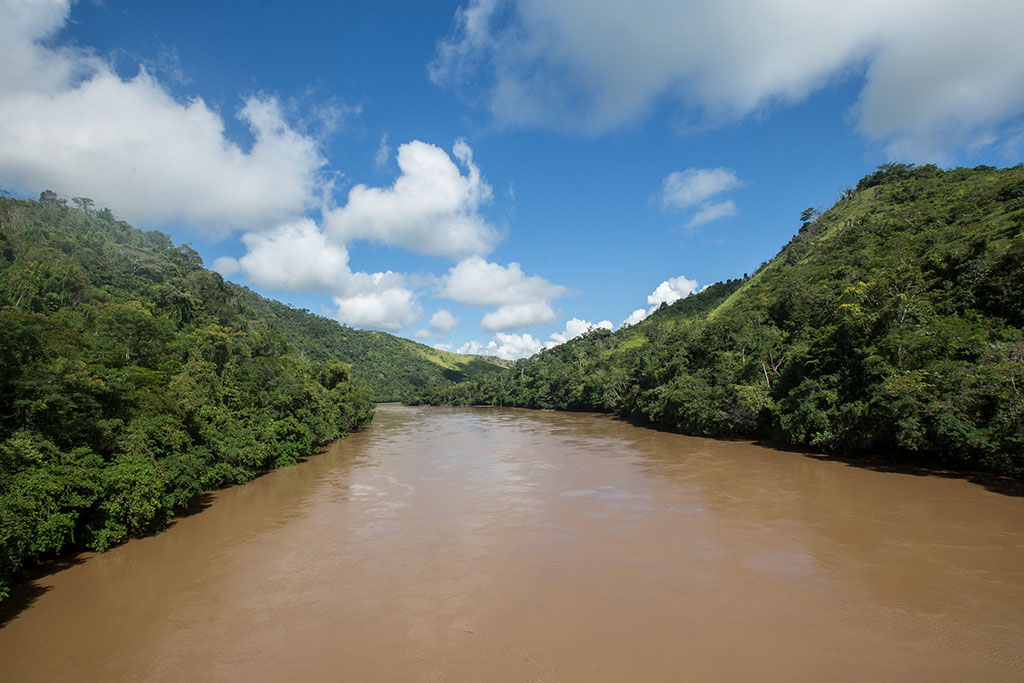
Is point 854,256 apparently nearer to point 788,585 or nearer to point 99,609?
point 788,585

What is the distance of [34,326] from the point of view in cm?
1279

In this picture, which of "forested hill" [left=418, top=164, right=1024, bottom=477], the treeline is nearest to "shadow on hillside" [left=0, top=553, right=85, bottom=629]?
the treeline

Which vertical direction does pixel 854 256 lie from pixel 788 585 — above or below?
above

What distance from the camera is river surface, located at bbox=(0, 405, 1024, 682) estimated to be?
27.1ft

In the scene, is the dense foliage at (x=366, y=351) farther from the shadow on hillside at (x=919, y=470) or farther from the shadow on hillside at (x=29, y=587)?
the shadow on hillside at (x=919, y=470)

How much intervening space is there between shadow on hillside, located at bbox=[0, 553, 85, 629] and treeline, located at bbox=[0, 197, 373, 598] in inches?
14.3

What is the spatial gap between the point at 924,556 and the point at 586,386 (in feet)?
193

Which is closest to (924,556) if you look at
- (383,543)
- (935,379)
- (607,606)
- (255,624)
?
(607,606)

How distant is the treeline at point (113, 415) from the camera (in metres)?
11.4

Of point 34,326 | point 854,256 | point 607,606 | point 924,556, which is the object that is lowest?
point 607,606

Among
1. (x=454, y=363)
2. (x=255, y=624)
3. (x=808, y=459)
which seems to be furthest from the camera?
(x=454, y=363)

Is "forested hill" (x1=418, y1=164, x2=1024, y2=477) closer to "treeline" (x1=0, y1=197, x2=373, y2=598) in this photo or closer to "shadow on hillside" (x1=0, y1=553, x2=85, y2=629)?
"treeline" (x1=0, y1=197, x2=373, y2=598)

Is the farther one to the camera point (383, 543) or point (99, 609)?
point (383, 543)

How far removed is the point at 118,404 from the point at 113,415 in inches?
15.1
